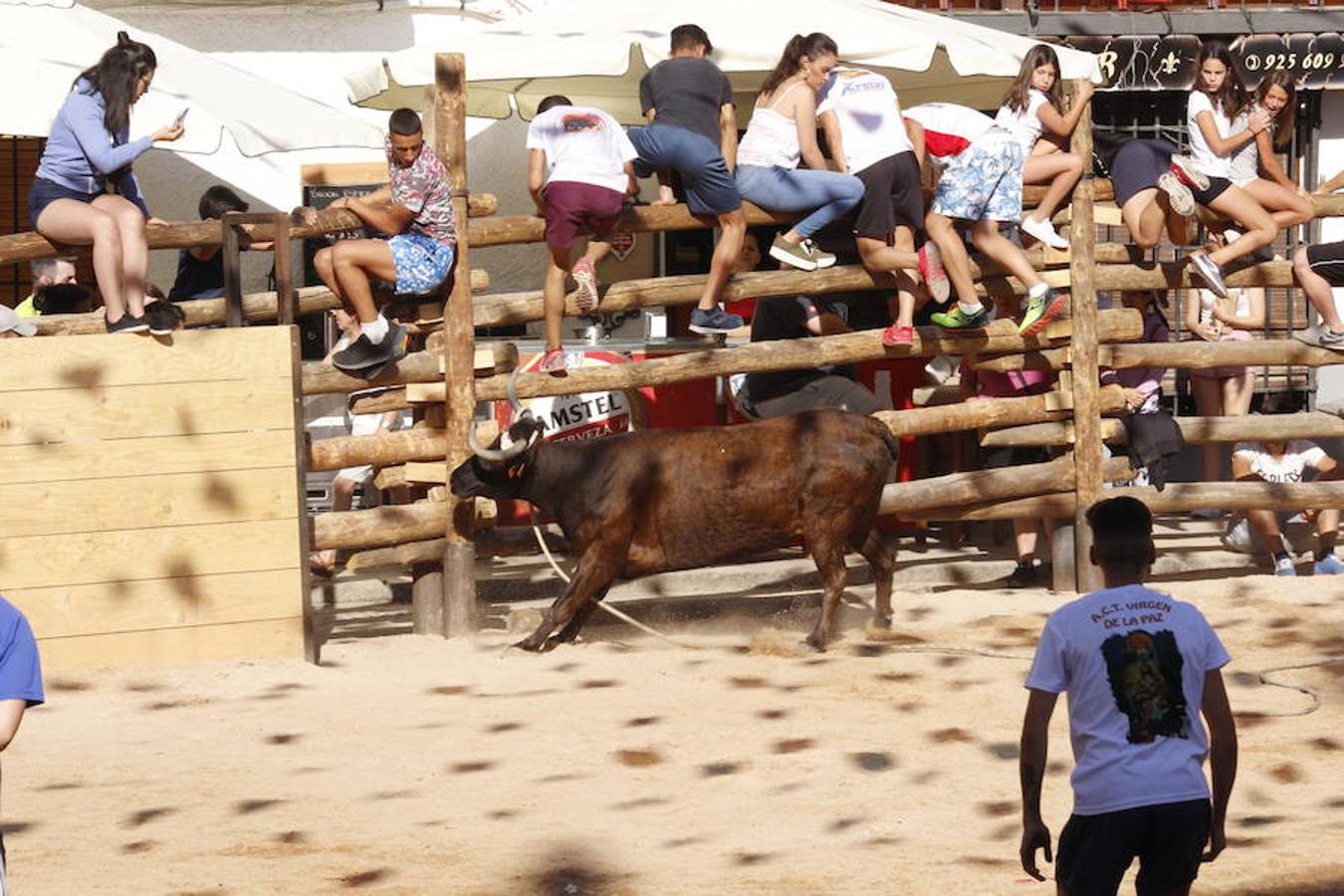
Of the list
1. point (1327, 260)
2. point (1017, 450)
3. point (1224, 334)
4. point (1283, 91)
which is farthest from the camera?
point (1224, 334)

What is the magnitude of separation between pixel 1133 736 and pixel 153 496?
249 inches

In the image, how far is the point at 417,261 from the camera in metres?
11.1

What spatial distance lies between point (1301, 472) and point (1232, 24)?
7087mm

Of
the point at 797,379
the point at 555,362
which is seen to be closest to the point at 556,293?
the point at 555,362

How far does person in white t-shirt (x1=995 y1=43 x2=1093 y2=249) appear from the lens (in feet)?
40.5

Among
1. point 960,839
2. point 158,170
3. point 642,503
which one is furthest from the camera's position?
point 158,170

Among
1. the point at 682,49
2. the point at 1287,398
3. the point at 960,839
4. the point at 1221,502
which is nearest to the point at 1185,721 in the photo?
the point at 960,839

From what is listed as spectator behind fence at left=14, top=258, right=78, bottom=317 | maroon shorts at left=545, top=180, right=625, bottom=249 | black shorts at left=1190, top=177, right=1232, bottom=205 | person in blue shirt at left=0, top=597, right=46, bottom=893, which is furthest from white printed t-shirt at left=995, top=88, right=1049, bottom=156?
person in blue shirt at left=0, top=597, right=46, bottom=893

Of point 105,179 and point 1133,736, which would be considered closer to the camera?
point 1133,736

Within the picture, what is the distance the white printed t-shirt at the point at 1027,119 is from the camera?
1233cm

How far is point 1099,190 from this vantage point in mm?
12875

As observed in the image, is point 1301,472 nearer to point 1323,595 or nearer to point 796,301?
point 1323,595

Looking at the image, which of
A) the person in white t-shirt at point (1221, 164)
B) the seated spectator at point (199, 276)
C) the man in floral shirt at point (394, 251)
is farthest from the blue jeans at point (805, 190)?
the seated spectator at point (199, 276)

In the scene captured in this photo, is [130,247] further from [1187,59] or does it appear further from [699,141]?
[1187,59]
